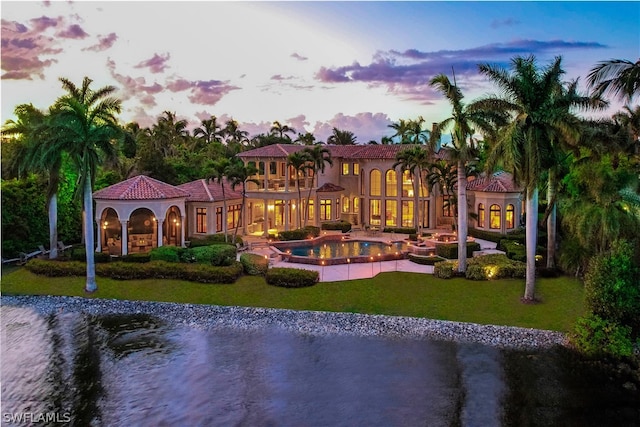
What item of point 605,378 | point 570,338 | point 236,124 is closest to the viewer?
point 605,378

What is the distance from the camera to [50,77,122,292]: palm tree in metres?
24.9

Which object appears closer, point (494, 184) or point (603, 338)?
point (603, 338)

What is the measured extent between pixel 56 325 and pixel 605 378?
71.9 ft

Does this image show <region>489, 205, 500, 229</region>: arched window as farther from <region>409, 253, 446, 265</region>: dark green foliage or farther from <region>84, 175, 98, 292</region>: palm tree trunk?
<region>84, 175, 98, 292</region>: palm tree trunk

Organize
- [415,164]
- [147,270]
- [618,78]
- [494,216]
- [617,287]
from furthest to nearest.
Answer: [415,164] < [494,216] < [147,270] < [617,287] < [618,78]

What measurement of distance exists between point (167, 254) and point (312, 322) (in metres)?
11.3

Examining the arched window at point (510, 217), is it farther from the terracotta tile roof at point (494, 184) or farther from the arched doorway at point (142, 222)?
the arched doorway at point (142, 222)

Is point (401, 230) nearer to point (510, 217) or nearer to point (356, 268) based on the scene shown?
point (510, 217)

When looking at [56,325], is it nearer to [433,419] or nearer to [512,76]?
[433,419]

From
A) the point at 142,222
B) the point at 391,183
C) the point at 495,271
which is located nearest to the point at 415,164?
the point at 391,183

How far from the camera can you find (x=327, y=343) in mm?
19844

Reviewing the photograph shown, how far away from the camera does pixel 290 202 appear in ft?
138

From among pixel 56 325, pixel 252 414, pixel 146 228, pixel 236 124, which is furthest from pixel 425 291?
pixel 236 124

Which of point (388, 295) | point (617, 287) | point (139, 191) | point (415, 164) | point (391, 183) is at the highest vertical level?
point (415, 164)
